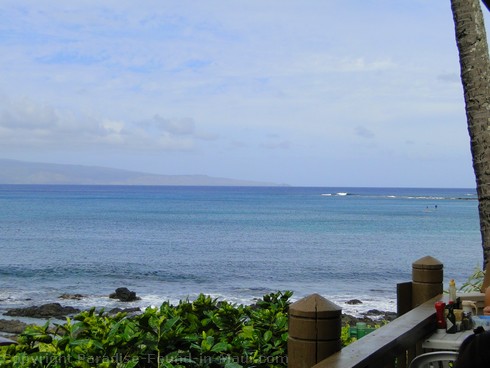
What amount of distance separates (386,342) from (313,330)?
52 cm

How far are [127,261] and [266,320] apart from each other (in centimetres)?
3676

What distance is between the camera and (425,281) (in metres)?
5.05

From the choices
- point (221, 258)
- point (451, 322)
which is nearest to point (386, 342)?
point (451, 322)

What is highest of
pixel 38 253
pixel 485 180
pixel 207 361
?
pixel 485 180

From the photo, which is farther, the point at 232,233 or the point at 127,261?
the point at 232,233

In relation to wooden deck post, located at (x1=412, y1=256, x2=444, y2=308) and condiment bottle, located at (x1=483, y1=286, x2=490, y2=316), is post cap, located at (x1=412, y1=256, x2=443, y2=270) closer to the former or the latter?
wooden deck post, located at (x1=412, y1=256, x2=444, y2=308)

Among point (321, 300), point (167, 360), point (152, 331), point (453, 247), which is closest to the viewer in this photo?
point (321, 300)

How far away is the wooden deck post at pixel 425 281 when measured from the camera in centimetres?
504

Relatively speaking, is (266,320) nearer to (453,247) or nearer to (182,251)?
(182,251)

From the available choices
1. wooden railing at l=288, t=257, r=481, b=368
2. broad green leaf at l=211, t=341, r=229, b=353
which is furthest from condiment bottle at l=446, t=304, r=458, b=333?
broad green leaf at l=211, t=341, r=229, b=353

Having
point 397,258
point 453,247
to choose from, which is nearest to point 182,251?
point 397,258

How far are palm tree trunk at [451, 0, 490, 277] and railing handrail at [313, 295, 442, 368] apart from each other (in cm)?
252

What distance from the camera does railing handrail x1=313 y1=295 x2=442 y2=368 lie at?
2.70 m

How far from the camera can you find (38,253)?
4375 cm
